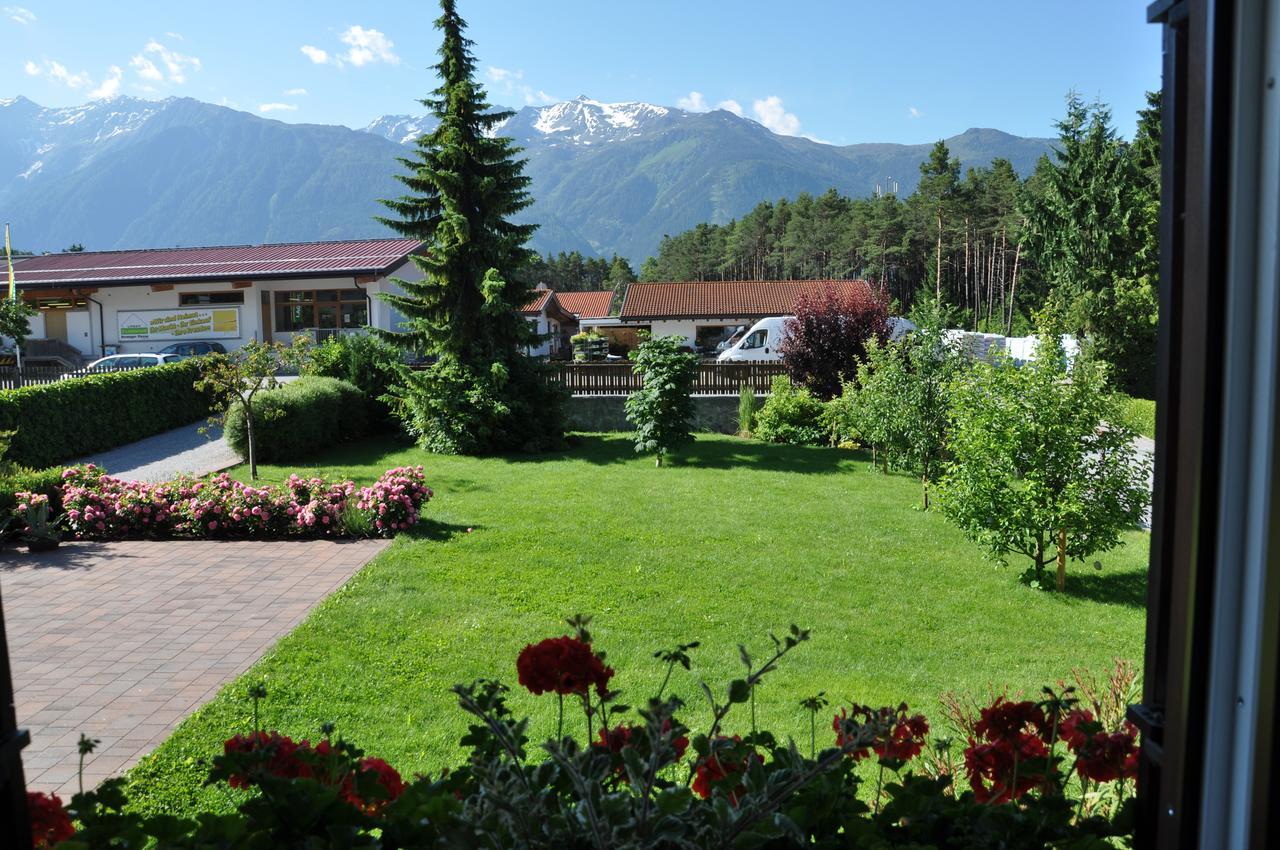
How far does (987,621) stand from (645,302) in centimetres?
4353

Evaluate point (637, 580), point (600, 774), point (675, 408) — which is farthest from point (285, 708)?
point (675, 408)

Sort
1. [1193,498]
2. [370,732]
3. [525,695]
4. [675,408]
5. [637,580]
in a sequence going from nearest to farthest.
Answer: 1. [1193,498]
2. [370,732]
3. [525,695]
4. [637,580]
5. [675,408]

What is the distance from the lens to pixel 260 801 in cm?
185

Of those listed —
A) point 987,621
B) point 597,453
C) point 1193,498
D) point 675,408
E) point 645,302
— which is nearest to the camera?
point 1193,498

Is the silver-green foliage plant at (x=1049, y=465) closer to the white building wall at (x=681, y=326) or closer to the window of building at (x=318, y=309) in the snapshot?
the window of building at (x=318, y=309)

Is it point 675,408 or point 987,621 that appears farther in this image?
point 675,408

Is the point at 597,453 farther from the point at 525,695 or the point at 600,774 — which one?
the point at 600,774

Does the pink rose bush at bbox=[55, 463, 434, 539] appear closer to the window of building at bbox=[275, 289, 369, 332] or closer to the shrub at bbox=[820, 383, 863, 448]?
the shrub at bbox=[820, 383, 863, 448]

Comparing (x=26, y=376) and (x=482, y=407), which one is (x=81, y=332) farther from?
(x=482, y=407)

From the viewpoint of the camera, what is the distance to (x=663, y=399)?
51.5 feet

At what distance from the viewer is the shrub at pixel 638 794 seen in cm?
171

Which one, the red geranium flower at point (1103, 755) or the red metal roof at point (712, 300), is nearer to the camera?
the red geranium flower at point (1103, 755)

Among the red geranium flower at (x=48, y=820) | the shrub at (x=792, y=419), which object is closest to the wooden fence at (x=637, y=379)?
the shrub at (x=792, y=419)

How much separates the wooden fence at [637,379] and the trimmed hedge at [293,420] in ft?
17.5
